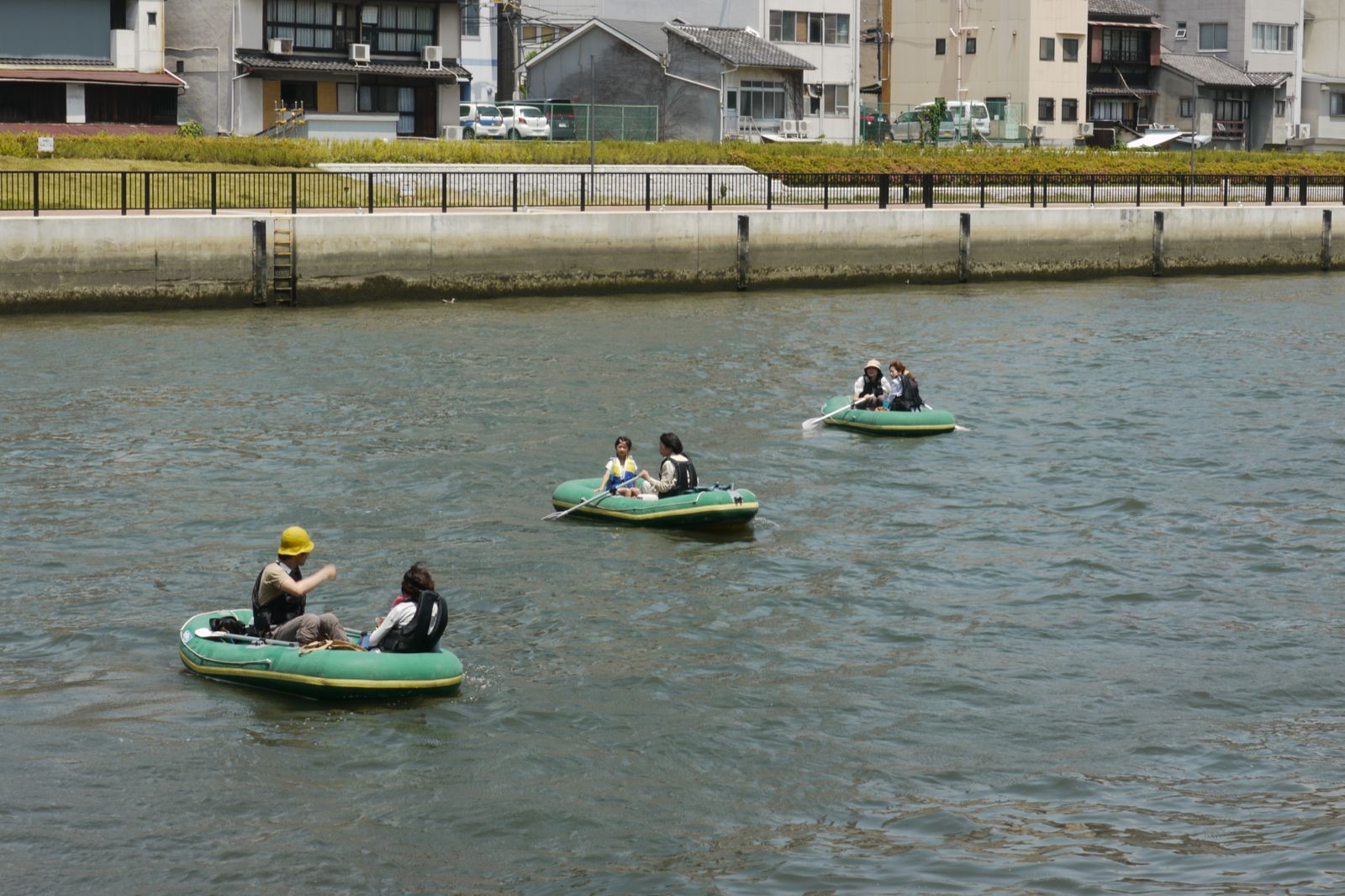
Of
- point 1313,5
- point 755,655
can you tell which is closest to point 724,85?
point 1313,5

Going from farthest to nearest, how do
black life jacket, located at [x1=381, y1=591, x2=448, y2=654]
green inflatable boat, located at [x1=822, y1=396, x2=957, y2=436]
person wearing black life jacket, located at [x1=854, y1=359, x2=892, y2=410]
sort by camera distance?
1. person wearing black life jacket, located at [x1=854, y1=359, x2=892, y2=410]
2. green inflatable boat, located at [x1=822, y1=396, x2=957, y2=436]
3. black life jacket, located at [x1=381, y1=591, x2=448, y2=654]

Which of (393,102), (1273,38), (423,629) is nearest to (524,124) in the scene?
(393,102)

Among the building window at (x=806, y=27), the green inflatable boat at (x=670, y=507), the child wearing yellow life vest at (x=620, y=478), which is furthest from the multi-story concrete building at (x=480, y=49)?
the green inflatable boat at (x=670, y=507)

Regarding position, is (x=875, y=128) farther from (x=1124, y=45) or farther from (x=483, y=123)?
(x=483, y=123)

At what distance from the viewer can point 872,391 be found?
1099 inches

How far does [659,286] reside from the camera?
4494 cm

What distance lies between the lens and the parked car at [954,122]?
78625 millimetres

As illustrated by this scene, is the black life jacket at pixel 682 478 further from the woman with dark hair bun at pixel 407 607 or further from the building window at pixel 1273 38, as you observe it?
the building window at pixel 1273 38

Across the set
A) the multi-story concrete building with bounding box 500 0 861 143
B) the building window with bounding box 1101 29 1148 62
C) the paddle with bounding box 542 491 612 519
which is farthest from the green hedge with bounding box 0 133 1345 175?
the paddle with bounding box 542 491 612 519

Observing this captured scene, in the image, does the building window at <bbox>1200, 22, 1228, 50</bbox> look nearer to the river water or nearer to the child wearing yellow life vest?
the river water

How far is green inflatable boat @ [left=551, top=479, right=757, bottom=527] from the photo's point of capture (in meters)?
20.7

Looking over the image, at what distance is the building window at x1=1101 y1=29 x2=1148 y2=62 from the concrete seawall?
35.8 m

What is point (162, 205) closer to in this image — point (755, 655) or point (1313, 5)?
point (755, 655)

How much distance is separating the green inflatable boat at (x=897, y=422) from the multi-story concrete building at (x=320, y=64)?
1532 inches
